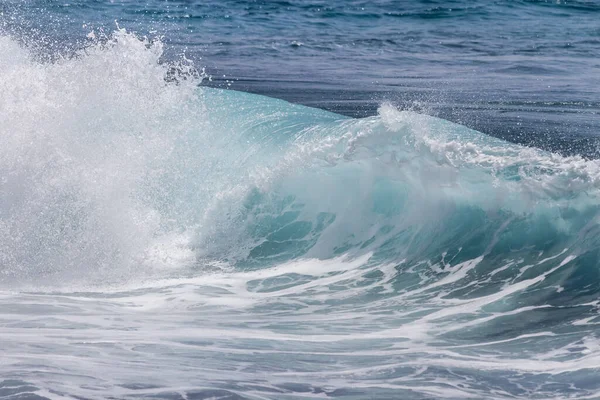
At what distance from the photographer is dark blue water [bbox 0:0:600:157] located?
45.3ft

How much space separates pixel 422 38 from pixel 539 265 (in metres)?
14.9

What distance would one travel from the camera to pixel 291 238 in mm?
9836

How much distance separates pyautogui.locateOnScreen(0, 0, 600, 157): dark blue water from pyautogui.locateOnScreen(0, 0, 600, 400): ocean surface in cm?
13

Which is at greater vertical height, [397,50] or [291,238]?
[397,50]

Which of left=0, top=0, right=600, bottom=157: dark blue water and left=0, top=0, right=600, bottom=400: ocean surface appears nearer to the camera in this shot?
left=0, top=0, right=600, bottom=400: ocean surface

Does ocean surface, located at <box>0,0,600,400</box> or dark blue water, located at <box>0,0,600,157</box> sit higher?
dark blue water, located at <box>0,0,600,157</box>

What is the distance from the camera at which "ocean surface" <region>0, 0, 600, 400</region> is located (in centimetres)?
594

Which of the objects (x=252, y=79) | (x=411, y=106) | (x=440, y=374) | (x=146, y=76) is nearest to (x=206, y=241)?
(x=146, y=76)

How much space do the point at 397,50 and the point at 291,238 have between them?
38.2ft

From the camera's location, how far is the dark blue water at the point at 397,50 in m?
13.8

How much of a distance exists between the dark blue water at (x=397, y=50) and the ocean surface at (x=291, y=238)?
→ 0.44ft

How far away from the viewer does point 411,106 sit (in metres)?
13.9

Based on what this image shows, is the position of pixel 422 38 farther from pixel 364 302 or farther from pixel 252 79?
pixel 364 302

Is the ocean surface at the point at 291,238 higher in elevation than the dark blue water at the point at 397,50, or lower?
lower
